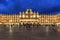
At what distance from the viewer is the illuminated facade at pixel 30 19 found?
15712 centimetres

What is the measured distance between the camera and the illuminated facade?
157125 mm

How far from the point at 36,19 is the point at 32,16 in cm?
551

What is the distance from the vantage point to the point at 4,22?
15612 centimetres

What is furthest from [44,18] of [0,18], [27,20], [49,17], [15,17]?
[0,18]

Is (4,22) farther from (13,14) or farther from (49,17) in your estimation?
(49,17)

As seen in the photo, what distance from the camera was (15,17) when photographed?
519 feet

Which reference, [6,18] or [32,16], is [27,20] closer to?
[32,16]

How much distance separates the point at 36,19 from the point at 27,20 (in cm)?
757

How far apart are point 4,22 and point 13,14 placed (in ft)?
36.4

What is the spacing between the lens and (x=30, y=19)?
162 meters

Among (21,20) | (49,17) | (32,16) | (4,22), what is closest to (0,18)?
(4,22)

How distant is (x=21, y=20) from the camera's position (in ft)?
523

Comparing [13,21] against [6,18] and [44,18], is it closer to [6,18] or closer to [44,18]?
[6,18]

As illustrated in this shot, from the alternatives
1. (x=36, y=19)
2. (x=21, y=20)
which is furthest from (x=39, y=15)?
(x=21, y=20)
